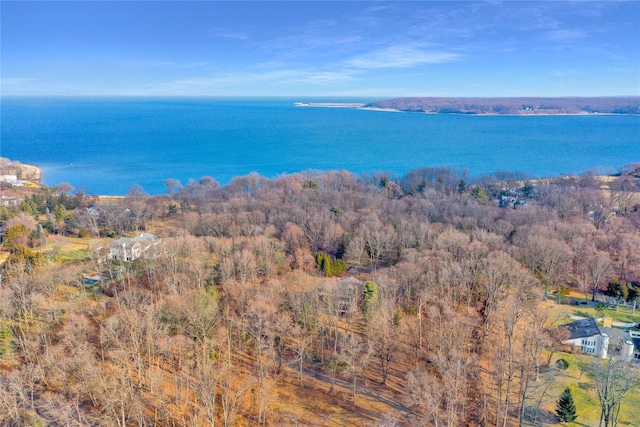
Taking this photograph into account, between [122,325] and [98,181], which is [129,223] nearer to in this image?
[122,325]

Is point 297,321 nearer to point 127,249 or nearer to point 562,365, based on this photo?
point 562,365

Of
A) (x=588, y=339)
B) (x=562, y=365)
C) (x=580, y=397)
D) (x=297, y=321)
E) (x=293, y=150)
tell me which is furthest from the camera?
(x=293, y=150)

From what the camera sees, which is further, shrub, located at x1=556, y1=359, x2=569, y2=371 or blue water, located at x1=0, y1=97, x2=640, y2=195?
blue water, located at x1=0, y1=97, x2=640, y2=195

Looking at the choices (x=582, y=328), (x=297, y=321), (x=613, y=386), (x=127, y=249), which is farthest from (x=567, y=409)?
(x=127, y=249)

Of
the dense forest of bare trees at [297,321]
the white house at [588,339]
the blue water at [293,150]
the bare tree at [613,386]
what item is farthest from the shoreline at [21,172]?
the bare tree at [613,386]

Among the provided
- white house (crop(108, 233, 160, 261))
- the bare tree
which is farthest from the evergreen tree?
white house (crop(108, 233, 160, 261))

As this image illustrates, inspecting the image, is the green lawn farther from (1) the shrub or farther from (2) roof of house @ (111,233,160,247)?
(2) roof of house @ (111,233,160,247)

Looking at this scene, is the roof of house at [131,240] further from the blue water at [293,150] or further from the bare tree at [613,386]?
the blue water at [293,150]
